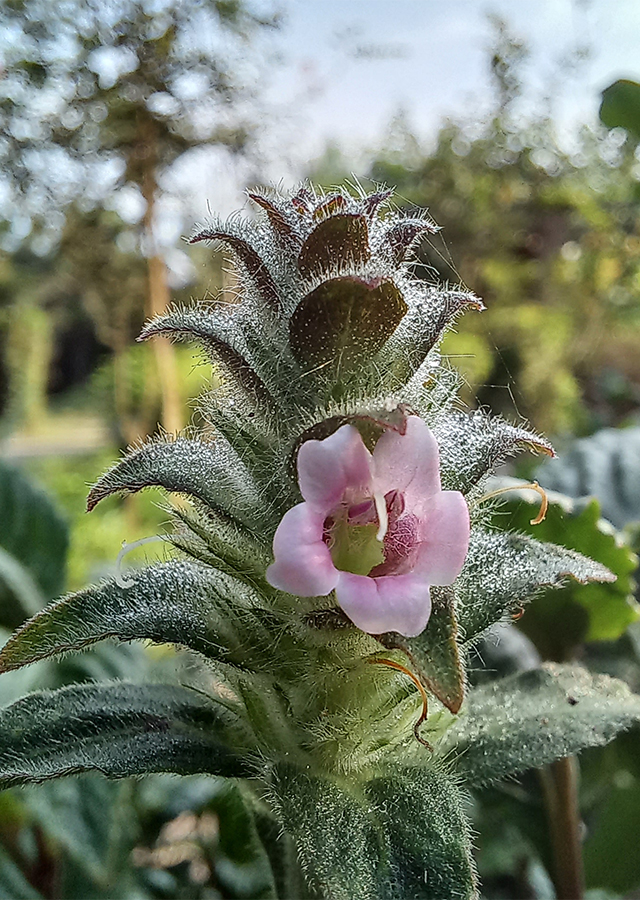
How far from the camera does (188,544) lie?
0.35 meters

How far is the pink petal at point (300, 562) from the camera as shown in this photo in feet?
0.86

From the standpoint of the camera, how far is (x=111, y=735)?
347 mm

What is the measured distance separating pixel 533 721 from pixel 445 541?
0.17 meters

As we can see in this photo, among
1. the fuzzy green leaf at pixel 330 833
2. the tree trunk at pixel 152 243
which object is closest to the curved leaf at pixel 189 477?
the fuzzy green leaf at pixel 330 833

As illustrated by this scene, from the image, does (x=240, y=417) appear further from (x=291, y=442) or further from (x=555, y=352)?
(x=555, y=352)

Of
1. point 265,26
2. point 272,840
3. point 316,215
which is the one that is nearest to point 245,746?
point 272,840

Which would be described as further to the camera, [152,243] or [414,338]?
[152,243]

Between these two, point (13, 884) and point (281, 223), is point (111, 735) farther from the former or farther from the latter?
point (13, 884)

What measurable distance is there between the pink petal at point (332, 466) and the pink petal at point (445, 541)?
28 millimetres

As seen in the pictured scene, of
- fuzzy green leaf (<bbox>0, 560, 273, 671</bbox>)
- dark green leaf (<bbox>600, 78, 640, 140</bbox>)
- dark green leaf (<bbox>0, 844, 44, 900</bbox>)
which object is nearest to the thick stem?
fuzzy green leaf (<bbox>0, 560, 273, 671</bbox>)

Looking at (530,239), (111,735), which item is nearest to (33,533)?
(111,735)

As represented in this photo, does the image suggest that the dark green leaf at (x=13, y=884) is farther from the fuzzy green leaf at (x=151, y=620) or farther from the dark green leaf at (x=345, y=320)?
the dark green leaf at (x=345, y=320)

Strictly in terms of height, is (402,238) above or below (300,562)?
above

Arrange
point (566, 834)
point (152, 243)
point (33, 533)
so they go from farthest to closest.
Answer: point (152, 243)
point (33, 533)
point (566, 834)
